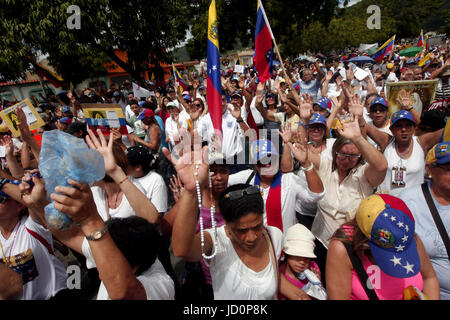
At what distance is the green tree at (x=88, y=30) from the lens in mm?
8445

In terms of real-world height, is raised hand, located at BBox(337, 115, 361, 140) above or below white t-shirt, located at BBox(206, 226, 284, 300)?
above

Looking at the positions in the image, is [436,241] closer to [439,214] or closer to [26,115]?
[439,214]

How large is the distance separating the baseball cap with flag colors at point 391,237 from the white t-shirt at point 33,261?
2.35m

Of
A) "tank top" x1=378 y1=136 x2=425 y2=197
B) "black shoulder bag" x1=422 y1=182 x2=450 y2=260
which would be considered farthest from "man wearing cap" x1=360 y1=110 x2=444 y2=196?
"black shoulder bag" x1=422 y1=182 x2=450 y2=260

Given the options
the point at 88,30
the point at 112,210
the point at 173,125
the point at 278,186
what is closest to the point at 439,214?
the point at 278,186

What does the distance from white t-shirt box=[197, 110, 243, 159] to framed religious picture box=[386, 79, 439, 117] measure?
262cm

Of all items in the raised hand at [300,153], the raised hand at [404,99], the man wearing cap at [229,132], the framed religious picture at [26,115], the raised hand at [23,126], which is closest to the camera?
the raised hand at [300,153]

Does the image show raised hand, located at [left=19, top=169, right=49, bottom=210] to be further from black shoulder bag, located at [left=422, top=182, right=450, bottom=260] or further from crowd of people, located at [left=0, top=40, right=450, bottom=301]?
black shoulder bag, located at [left=422, top=182, right=450, bottom=260]

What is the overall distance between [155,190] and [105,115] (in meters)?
1.95

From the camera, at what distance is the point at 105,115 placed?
376 centimetres

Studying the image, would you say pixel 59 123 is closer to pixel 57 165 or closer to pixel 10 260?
pixel 10 260

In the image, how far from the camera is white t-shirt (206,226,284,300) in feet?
4.84

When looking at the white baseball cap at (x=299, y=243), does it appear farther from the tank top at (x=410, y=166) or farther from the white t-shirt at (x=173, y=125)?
the white t-shirt at (x=173, y=125)

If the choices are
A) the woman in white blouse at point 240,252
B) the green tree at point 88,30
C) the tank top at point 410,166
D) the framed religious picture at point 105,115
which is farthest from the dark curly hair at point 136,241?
the green tree at point 88,30
